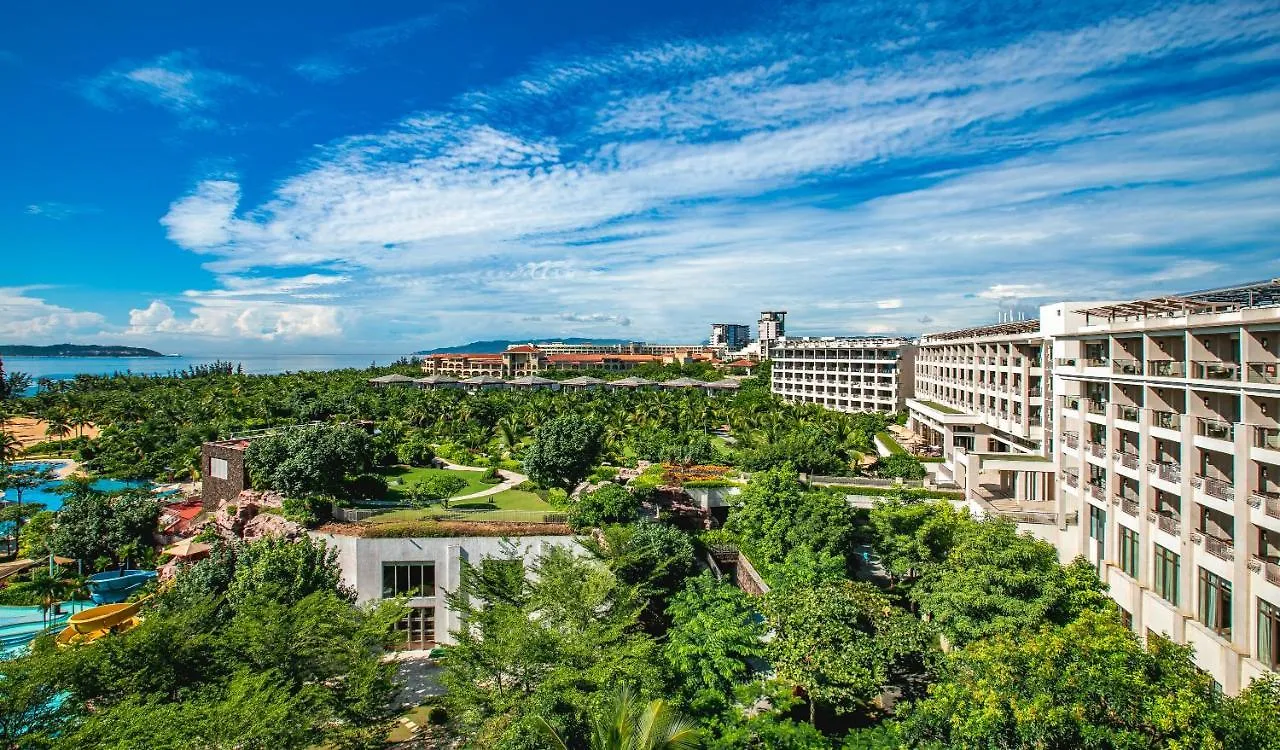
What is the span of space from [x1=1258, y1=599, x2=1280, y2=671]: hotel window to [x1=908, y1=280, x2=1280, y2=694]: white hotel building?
1.5 inches

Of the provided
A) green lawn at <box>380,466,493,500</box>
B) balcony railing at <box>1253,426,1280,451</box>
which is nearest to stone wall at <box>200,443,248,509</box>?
green lawn at <box>380,466,493,500</box>

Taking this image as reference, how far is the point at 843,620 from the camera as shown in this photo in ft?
→ 62.5

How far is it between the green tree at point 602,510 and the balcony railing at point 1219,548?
1970 cm

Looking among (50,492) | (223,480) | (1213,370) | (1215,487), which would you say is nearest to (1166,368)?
(1213,370)

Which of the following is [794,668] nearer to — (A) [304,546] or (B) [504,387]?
(A) [304,546]

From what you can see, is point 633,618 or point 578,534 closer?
point 633,618

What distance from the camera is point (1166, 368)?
2239 centimetres

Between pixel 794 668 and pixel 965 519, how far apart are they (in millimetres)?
12333

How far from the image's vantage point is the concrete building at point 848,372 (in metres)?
74.4

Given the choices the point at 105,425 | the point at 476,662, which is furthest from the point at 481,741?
the point at 105,425

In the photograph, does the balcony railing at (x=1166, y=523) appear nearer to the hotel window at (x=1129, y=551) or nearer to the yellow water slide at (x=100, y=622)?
the hotel window at (x=1129, y=551)

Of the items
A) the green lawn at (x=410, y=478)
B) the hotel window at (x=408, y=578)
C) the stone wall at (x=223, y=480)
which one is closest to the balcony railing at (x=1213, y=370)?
the hotel window at (x=408, y=578)

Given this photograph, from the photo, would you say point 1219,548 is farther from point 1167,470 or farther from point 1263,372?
point 1263,372

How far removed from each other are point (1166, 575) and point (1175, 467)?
137 inches
